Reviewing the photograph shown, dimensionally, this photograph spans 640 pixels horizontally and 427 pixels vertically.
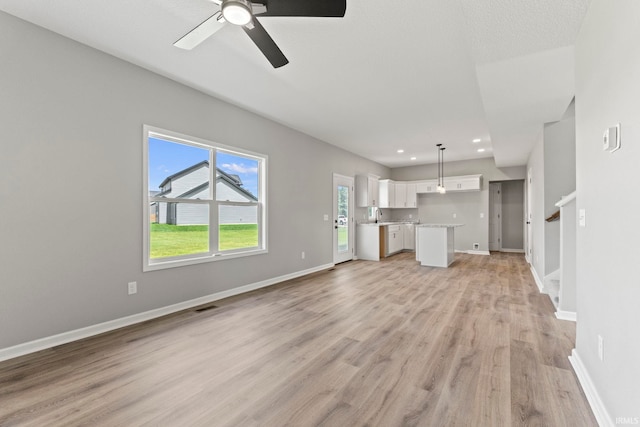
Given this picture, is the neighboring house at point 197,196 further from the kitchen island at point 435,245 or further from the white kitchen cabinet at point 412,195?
the white kitchen cabinet at point 412,195

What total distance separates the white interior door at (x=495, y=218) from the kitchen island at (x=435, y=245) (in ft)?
10.2

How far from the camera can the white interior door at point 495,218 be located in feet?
28.8

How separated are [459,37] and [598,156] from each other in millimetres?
1554

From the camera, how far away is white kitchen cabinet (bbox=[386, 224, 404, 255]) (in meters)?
7.89

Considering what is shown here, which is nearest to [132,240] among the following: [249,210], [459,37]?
[249,210]

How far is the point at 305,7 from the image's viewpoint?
1781mm

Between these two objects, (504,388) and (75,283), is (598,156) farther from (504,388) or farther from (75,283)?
(75,283)

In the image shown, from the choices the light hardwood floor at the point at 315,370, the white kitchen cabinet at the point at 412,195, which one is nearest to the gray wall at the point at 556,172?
the light hardwood floor at the point at 315,370

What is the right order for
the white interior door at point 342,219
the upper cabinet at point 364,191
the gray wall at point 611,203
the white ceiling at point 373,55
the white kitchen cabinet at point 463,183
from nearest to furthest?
the gray wall at point 611,203, the white ceiling at point 373,55, the white interior door at point 342,219, the upper cabinet at point 364,191, the white kitchen cabinet at point 463,183

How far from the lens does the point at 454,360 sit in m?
2.34

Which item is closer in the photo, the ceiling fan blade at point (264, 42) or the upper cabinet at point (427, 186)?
the ceiling fan blade at point (264, 42)

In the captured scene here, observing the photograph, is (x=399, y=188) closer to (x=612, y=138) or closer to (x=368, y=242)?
(x=368, y=242)

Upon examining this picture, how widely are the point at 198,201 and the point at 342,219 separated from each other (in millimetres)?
3846

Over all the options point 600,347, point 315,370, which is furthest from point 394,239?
point 600,347
